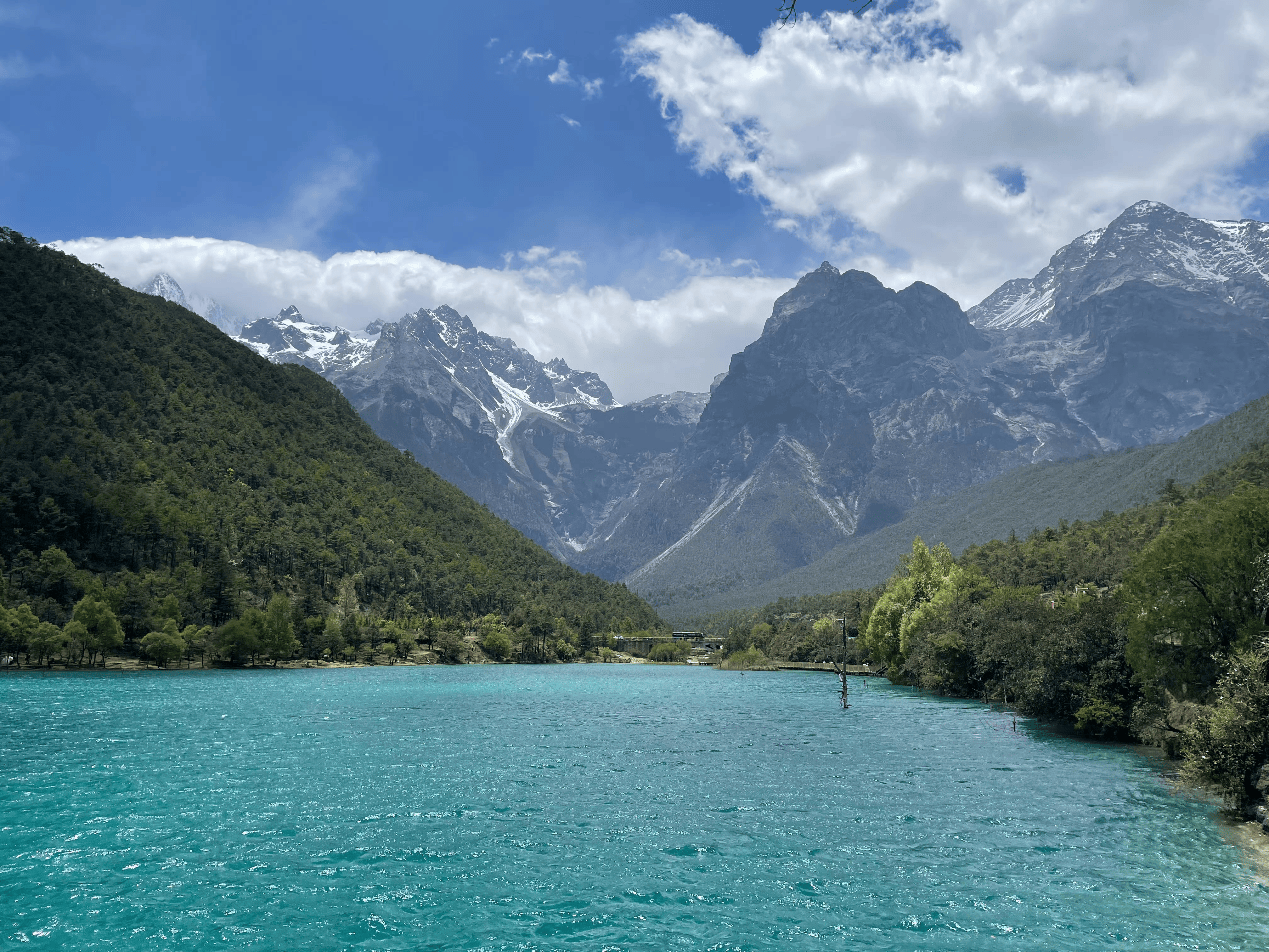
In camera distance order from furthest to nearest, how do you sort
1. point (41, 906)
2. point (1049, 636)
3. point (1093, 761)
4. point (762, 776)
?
1. point (1049, 636)
2. point (1093, 761)
3. point (762, 776)
4. point (41, 906)

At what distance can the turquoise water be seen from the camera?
2475cm

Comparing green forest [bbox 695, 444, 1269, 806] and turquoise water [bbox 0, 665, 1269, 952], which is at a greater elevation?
green forest [bbox 695, 444, 1269, 806]

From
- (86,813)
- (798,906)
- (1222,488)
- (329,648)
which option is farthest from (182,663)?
(1222,488)

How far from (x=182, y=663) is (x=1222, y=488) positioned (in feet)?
690

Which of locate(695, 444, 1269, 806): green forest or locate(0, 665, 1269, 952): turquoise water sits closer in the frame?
locate(0, 665, 1269, 952): turquoise water

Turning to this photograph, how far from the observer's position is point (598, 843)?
34562 mm

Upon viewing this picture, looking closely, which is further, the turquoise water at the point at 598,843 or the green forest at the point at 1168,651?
the green forest at the point at 1168,651

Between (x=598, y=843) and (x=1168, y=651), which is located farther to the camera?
(x=1168, y=651)

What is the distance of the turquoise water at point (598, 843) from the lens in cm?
2475

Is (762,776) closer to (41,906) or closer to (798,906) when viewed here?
(798,906)

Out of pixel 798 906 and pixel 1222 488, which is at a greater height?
pixel 1222 488

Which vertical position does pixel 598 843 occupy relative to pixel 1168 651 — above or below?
below

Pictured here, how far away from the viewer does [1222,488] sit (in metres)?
175

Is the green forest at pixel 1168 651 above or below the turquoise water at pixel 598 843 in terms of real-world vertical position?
above
